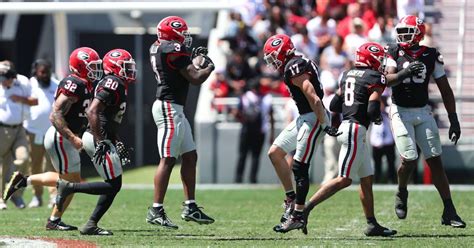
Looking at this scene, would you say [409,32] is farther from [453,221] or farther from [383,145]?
[383,145]

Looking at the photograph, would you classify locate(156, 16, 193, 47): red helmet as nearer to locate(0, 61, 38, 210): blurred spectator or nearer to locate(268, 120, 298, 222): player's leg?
locate(268, 120, 298, 222): player's leg

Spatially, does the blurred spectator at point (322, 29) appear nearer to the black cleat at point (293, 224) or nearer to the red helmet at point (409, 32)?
the red helmet at point (409, 32)

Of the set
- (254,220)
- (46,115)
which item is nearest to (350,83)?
(254,220)

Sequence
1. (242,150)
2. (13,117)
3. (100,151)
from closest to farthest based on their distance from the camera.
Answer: (100,151) → (13,117) → (242,150)

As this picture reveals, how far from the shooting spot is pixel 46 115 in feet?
47.3

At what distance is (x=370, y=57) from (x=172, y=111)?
1.93m

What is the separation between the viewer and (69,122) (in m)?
10.4

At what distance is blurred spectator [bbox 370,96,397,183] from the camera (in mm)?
16984

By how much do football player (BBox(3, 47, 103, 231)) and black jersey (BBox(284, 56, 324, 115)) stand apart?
179 centimetres

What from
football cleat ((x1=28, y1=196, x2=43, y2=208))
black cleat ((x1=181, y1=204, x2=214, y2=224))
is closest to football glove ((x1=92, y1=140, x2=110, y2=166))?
black cleat ((x1=181, y1=204, x2=214, y2=224))

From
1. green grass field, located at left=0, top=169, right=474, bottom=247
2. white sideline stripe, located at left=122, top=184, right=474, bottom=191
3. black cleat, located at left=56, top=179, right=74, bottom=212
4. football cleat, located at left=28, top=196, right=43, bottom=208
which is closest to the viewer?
green grass field, located at left=0, top=169, right=474, bottom=247

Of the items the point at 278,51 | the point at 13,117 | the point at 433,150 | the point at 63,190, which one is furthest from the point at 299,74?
the point at 13,117

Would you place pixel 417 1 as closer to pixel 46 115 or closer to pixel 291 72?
pixel 46 115

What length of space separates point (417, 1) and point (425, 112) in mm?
7906
